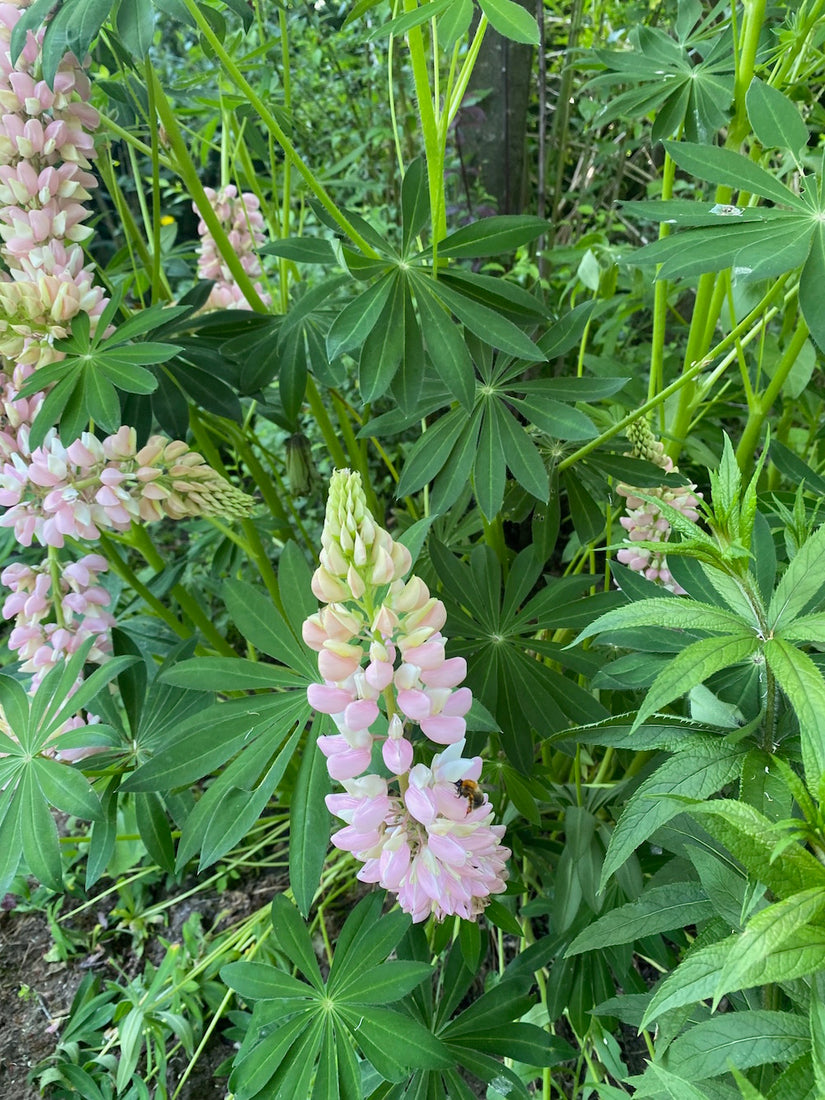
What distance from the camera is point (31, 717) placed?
943 mm

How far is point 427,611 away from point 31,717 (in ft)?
1.89

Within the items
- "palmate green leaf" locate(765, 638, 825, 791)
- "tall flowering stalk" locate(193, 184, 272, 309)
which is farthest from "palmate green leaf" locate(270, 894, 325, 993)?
"tall flowering stalk" locate(193, 184, 272, 309)

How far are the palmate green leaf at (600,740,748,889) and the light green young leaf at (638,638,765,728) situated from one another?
0.10 m

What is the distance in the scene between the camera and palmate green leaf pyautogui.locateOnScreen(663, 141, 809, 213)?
0.86 m

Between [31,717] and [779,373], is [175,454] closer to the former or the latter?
[31,717]

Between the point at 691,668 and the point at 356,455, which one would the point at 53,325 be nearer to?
the point at 356,455

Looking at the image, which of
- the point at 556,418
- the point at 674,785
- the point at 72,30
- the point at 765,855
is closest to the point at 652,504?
the point at 556,418

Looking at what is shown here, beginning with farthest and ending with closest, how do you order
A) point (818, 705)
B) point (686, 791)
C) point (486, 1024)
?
point (486, 1024) → point (686, 791) → point (818, 705)

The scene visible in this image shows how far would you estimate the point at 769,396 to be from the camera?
1098mm

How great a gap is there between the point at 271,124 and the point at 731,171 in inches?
20.1

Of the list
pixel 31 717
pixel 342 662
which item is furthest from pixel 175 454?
pixel 342 662

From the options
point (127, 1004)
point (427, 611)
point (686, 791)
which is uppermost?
point (427, 611)

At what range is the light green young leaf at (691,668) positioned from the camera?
503 mm

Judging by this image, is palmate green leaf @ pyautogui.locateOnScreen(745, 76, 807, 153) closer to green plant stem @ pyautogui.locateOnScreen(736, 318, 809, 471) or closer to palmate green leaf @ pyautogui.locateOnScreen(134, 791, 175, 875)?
green plant stem @ pyautogui.locateOnScreen(736, 318, 809, 471)
